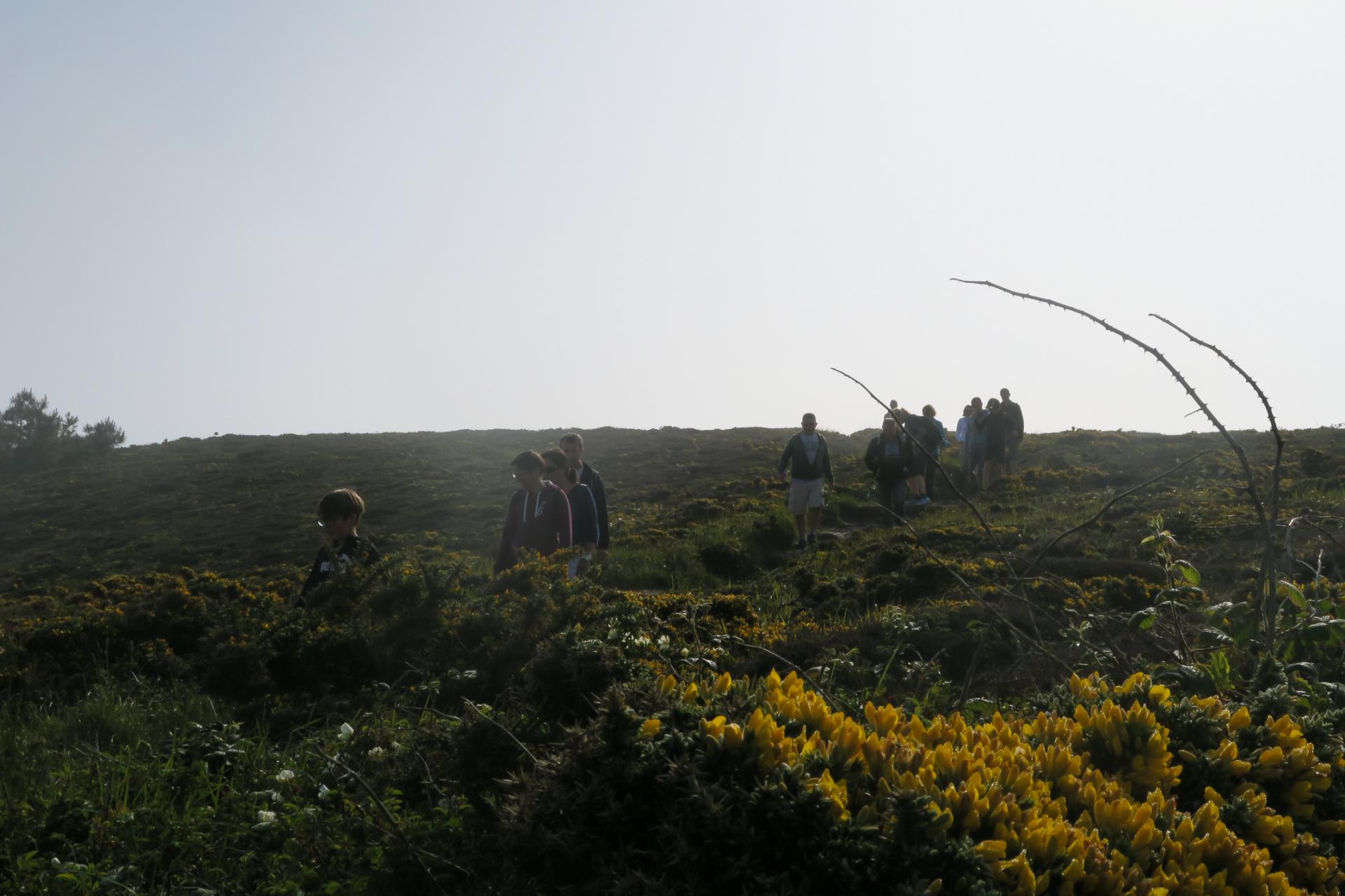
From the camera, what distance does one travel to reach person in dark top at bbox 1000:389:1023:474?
17781 millimetres

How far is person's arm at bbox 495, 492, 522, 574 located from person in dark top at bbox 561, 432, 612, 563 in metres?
0.79

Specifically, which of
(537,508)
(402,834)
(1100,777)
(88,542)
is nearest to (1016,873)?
(1100,777)

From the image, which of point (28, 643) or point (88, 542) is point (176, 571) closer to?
point (88, 542)

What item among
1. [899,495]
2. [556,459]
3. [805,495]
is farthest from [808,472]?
[556,459]

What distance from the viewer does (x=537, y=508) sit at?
7.26 m

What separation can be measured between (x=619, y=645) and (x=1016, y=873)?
201cm

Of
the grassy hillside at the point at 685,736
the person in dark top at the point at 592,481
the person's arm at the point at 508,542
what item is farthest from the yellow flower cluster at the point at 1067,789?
the person in dark top at the point at 592,481

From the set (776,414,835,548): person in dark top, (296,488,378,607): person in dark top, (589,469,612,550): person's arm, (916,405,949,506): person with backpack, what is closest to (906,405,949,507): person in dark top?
(916,405,949,506): person with backpack

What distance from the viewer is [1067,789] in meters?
2.47

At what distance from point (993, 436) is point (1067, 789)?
1557cm

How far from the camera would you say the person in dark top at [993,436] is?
1727 centimetres

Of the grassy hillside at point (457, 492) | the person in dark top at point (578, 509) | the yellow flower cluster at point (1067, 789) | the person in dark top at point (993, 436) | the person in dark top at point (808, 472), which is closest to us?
the yellow flower cluster at point (1067, 789)

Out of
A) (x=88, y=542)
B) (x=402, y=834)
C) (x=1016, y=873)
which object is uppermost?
(x=1016, y=873)

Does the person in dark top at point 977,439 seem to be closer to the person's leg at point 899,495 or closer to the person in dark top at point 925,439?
the person in dark top at point 925,439
